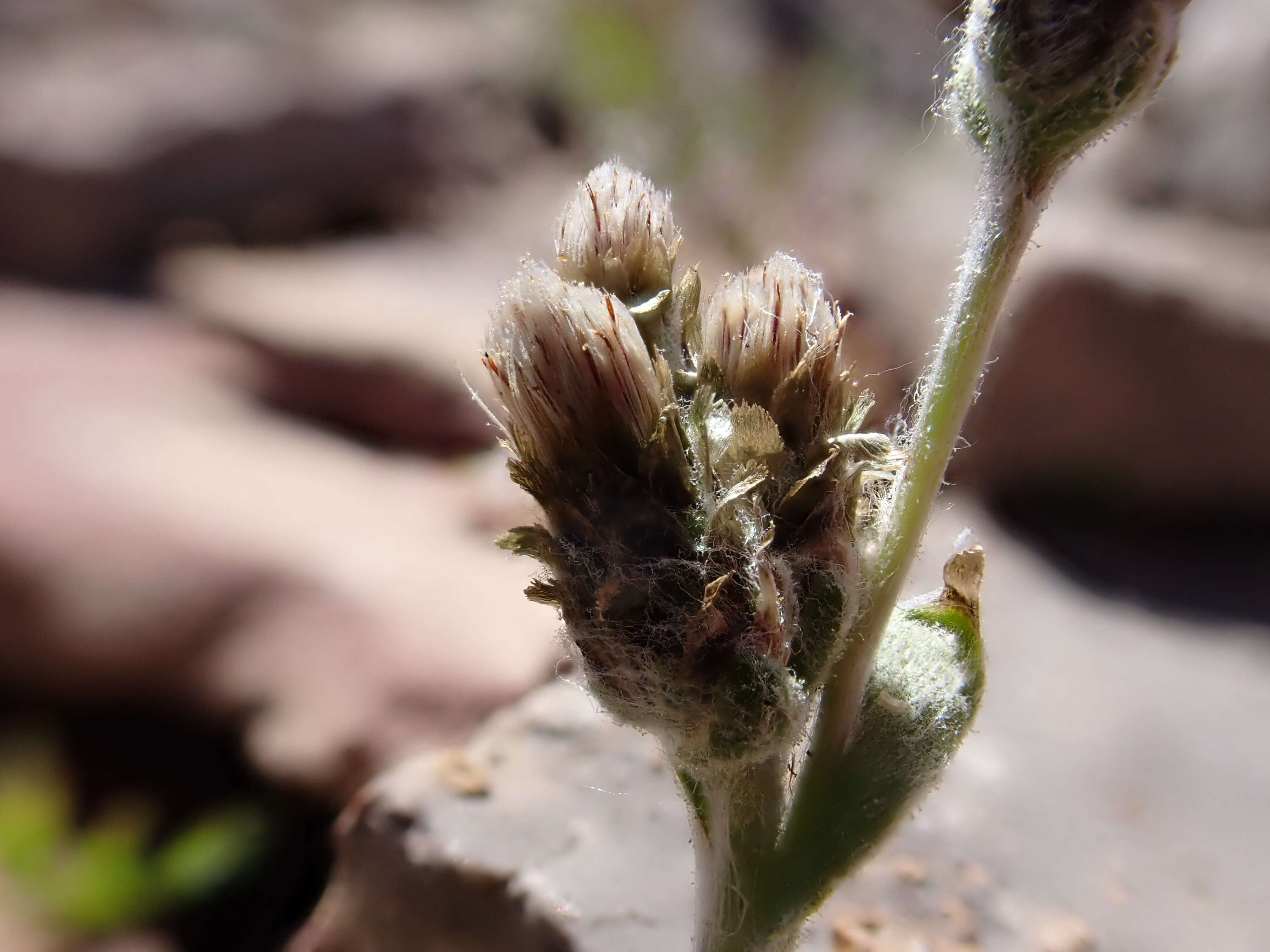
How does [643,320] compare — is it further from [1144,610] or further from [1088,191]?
[1088,191]

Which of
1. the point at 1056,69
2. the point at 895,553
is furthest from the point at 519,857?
the point at 1056,69

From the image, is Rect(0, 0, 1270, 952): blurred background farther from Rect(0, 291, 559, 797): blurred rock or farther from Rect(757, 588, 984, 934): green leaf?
Rect(757, 588, 984, 934): green leaf

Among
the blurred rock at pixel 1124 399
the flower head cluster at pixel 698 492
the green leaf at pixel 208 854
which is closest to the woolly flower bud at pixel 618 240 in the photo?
the flower head cluster at pixel 698 492

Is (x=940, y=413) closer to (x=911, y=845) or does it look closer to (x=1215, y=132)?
(x=911, y=845)

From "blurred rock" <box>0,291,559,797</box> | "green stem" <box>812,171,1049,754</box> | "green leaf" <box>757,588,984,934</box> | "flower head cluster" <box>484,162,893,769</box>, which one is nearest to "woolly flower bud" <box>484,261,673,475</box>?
"flower head cluster" <box>484,162,893,769</box>

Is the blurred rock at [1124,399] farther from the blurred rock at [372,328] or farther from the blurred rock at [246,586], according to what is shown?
the blurred rock at [246,586]
